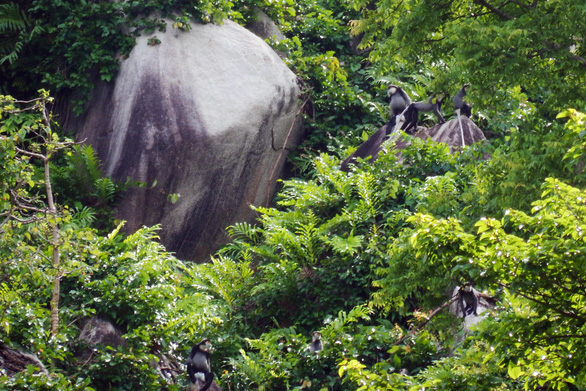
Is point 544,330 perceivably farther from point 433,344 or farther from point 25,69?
Result: point 25,69

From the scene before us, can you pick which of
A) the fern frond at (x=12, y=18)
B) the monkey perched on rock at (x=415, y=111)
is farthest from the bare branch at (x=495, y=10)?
the fern frond at (x=12, y=18)

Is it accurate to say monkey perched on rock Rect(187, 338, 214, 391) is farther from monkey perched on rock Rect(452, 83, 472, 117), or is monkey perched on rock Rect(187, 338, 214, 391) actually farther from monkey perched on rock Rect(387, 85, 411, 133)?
monkey perched on rock Rect(387, 85, 411, 133)

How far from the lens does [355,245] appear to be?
387 inches

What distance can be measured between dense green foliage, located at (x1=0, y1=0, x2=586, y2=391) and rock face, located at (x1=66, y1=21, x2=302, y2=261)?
1.48 ft

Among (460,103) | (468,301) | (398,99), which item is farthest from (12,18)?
(468,301)

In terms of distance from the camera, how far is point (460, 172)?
1041 centimetres

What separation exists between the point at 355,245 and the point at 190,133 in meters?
4.36

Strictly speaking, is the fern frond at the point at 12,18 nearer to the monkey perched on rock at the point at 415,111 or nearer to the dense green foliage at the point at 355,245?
the dense green foliage at the point at 355,245

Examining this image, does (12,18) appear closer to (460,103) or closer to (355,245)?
(355,245)

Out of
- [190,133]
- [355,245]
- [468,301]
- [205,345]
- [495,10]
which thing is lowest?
[205,345]

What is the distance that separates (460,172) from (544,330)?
19.1ft

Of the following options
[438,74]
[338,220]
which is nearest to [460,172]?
[338,220]

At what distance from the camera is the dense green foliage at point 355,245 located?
193 inches

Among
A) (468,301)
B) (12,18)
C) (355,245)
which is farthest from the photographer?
(12,18)
